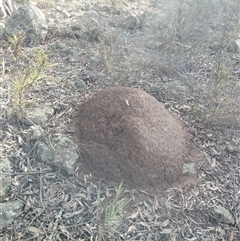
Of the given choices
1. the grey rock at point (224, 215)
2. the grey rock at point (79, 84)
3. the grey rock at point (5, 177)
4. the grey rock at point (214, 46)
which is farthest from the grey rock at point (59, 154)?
the grey rock at point (214, 46)

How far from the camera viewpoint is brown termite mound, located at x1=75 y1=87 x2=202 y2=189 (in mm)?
2100

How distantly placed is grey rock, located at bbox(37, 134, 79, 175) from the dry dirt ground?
1.8 inches

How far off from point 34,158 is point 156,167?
722 millimetres

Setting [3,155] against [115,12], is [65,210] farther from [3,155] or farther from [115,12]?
[115,12]

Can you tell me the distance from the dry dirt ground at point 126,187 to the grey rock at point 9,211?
0.09 ft

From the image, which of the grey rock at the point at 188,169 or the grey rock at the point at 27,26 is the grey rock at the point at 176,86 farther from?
the grey rock at the point at 27,26

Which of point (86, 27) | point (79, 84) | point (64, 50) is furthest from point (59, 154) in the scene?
point (86, 27)

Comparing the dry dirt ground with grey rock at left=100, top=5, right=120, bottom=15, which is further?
grey rock at left=100, top=5, right=120, bottom=15

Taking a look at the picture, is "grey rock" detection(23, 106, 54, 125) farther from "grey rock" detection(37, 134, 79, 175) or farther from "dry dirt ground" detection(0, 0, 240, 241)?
"grey rock" detection(37, 134, 79, 175)

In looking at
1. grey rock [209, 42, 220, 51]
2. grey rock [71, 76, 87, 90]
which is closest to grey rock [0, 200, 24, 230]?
grey rock [71, 76, 87, 90]

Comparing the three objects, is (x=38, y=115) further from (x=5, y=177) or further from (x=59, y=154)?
(x=5, y=177)

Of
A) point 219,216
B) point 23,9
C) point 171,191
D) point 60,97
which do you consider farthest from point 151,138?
point 23,9

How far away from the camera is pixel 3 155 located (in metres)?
2.06

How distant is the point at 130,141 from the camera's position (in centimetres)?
215
